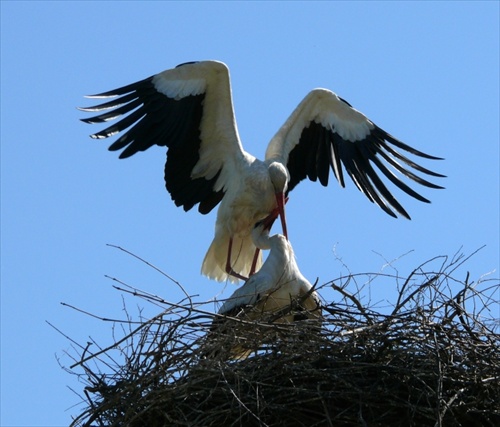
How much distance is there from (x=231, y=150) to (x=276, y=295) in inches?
96.8

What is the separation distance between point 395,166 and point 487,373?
4038 millimetres

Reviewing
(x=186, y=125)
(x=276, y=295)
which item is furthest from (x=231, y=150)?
(x=276, y=295)

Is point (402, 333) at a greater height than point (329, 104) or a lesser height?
lesser

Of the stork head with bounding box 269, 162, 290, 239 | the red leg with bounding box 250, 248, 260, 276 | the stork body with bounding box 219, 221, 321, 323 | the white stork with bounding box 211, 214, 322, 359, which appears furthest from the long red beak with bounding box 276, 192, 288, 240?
the stork body with bounding box 219, 221, 321, 323

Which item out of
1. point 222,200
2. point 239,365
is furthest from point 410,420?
point 222,200

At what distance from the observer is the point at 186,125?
11.6 m

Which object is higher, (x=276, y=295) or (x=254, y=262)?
(x=254, y=262)

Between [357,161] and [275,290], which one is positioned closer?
[275,290]

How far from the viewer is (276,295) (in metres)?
9.55

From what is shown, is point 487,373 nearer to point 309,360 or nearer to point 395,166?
point 309,360

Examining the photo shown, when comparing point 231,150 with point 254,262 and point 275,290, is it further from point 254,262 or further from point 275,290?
point 275,290

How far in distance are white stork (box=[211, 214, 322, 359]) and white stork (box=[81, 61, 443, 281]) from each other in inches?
56.8

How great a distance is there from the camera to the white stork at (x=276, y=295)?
8.84m

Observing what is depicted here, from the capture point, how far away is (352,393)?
25.9 feet
